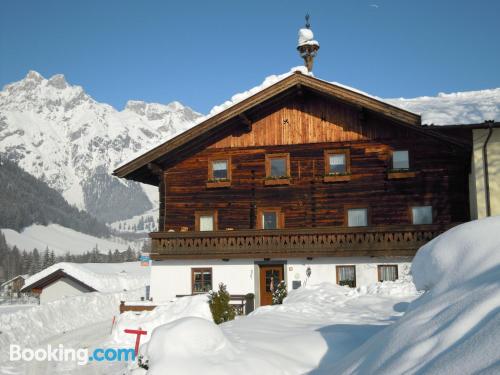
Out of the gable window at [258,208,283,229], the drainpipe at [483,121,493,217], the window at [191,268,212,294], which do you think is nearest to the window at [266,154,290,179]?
the gable window at [258,208,283,229]

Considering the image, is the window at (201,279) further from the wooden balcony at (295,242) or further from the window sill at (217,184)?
the window sill at (217,184)

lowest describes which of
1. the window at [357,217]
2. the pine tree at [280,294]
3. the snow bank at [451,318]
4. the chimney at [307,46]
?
the pine tree at [280,294]

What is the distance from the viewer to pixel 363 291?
54.4ft

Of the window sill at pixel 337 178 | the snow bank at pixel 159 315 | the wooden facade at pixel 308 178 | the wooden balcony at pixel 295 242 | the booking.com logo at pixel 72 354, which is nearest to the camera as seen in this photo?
the booking.com logo at pixel 72 354

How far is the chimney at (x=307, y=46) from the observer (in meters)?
26.4

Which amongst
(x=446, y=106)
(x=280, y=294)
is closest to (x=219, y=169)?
(x=280, y=294)

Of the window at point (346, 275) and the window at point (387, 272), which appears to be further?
the window at point (346, 275)

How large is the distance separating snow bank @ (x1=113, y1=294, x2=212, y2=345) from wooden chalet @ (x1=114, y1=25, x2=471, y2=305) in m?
2.84

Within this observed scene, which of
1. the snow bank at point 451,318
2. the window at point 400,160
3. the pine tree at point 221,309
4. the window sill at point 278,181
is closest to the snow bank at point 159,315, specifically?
the pine tree at point 221,309

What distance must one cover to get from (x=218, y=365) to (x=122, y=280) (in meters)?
39.6

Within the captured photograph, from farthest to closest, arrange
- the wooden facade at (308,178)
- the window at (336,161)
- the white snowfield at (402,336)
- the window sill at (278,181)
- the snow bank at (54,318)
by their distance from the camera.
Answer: the snow bank at (54,318) → the window sill at (278,181) → the window at (336,161) → the wooden facade at (308,178) → the white snowfield at (402,336)

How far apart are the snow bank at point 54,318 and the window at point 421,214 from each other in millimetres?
16409

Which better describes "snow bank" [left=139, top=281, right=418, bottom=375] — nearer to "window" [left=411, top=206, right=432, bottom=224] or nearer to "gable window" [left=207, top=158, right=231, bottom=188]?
"window" [left=411, top=206, right=432, bottom=224]

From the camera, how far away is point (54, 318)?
1090 inches
